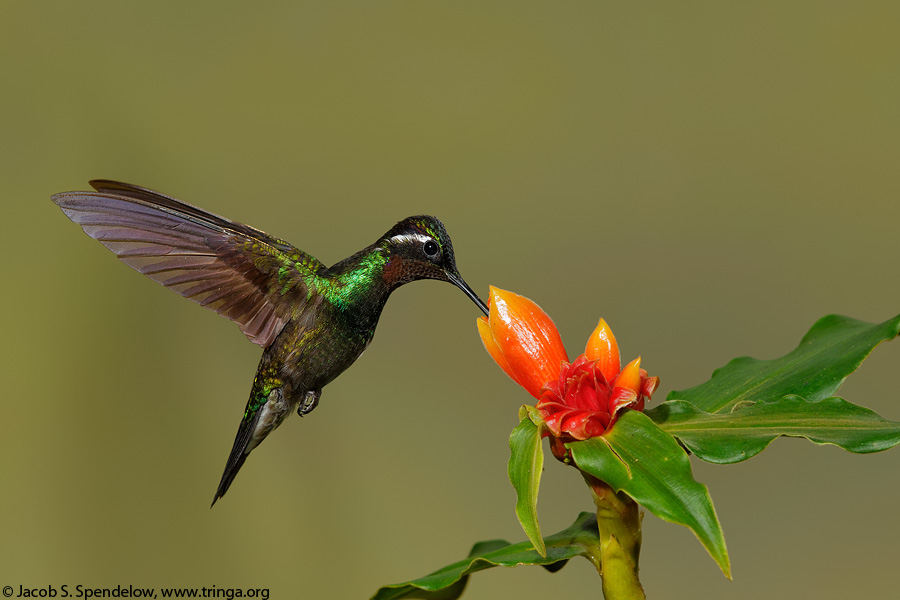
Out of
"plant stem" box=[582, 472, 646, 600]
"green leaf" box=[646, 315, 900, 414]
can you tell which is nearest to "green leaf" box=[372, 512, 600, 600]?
"plant stem" box=[582, 472, 646, 600]

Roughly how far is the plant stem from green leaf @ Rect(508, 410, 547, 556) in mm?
80

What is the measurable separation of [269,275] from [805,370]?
1.67ft

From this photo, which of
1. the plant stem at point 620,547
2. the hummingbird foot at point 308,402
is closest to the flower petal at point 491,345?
the plant stem at point 620,547

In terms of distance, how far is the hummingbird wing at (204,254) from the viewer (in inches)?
27.3

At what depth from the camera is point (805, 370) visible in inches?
30.2

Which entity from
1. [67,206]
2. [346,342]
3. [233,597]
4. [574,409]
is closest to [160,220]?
[67,206]

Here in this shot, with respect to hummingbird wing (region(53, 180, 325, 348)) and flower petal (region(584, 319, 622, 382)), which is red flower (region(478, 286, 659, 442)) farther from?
hummingbird wing (region(53, 180, 325, 348))

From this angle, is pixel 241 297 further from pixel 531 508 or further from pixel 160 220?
pixel 531 508

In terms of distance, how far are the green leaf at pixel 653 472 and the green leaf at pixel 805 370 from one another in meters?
0.06

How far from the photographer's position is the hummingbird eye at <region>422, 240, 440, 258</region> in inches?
26.2

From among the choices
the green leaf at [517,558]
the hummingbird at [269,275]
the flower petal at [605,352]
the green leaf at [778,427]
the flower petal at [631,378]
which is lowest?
the green leaf at [517,558]

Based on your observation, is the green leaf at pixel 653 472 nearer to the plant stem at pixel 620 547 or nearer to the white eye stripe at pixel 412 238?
the plant stem at pixel 620 547

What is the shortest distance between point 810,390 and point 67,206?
649 mm

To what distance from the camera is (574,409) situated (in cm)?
63
